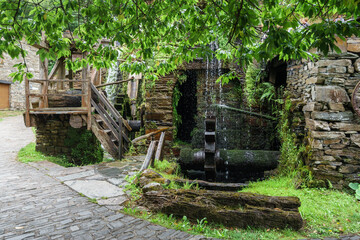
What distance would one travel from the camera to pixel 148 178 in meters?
4.04

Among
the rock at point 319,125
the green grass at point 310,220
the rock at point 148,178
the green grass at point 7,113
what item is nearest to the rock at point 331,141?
the rock at point 319,125

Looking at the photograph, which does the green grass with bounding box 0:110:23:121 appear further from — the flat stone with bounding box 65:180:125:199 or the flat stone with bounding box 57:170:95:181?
the flat stone with bounding box 65:180:125:199

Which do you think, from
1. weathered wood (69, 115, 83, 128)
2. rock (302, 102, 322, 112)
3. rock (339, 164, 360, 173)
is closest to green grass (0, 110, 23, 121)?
weathered wood (69, 115, 83, 128)

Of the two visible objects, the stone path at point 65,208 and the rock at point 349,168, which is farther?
the rock at point 349,168

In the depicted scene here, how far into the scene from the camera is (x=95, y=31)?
3.15 metres

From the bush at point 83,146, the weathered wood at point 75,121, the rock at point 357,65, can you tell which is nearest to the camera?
the rock at point 357,65

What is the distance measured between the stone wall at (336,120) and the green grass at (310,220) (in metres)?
0.42

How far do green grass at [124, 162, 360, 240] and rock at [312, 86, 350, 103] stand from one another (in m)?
1.66

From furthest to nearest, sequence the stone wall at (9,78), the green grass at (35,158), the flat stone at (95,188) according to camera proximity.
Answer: the stone wall at (9,78) → the green grass at (35,158) → the flat stone at (95,188)

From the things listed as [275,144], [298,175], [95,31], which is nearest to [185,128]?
[275,144]

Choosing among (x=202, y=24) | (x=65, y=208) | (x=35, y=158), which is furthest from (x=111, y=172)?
(x=202, y=24)

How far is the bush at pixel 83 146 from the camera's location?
7.70 metres

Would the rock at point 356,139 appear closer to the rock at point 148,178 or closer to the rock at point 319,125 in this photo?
the rock at point 319,125

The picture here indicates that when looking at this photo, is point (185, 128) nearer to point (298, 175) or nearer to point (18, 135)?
point (298, 175)
